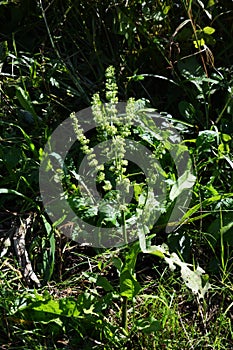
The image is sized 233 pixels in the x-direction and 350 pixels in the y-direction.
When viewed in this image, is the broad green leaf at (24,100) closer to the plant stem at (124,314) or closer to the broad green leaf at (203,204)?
the broad green leaf at (203,204)

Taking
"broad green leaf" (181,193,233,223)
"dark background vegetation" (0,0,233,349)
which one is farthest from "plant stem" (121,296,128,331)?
"broad green leaf" (181,193,233,223)

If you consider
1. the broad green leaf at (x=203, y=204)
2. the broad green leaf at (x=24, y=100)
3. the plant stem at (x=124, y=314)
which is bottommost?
the plant stem at (x=124, y=314)

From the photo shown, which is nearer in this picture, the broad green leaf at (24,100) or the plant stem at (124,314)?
the plant stem at (124,314)

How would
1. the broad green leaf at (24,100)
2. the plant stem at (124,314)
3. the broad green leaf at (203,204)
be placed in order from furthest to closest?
the broad green leaf at (24,100) → the broad green leaf at (203,204) → the plant stem at (124,314)

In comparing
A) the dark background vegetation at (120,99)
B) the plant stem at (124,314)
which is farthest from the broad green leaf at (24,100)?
the plant stem at (124,314)

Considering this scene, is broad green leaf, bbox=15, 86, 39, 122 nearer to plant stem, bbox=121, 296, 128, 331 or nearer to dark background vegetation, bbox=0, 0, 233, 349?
dark background vegetation, bbox=0, 0, 233, 349

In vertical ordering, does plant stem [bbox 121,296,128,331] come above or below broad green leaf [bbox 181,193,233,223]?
below

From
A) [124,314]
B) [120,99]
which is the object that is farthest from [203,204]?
[120,99]

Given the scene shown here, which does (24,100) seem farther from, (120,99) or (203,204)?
(203,204)

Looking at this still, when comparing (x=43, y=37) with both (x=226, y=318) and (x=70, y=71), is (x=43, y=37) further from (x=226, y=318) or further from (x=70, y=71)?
(x=226, y=318)

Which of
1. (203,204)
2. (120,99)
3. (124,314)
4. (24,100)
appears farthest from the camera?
(120,99)

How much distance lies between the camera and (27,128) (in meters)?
2.16

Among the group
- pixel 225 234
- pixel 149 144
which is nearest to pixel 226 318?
pixel 225 234

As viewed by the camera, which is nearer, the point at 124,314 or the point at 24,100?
the point at 124,314
